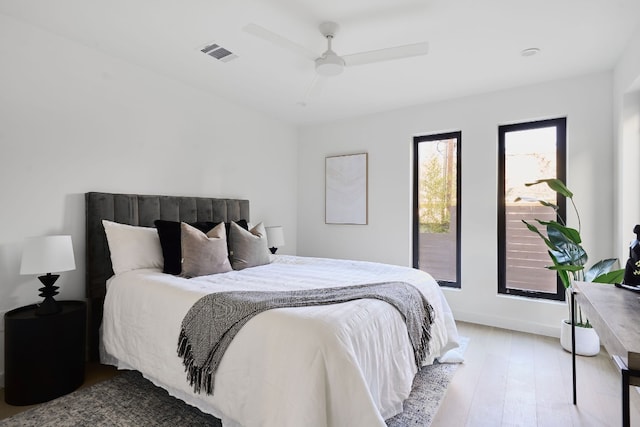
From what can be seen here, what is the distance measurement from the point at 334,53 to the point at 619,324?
2.22m

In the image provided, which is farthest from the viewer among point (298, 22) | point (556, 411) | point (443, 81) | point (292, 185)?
point (292, 185)

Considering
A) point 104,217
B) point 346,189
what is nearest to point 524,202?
point 346,189

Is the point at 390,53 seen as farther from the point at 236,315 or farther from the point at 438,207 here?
the point at 438,207

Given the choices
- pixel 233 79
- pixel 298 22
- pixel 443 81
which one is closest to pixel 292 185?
pixel 233 79

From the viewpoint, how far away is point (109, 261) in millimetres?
2770

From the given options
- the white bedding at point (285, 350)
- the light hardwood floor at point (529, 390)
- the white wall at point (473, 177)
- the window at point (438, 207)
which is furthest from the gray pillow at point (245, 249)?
the window at point (438, 207)

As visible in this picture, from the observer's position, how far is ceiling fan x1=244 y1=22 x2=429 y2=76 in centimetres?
216

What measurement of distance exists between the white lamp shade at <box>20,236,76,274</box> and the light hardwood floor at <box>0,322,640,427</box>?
2.90 feet

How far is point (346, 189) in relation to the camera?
15.4ft

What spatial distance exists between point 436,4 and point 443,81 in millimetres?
1345

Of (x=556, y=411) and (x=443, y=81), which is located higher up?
(x=443, y=81)

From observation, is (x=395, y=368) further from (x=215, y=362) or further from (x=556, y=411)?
(x=556, y=411)

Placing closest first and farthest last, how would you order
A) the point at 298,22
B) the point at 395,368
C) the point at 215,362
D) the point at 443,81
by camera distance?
the point at 215,362
the point at 395,368
the point at 298,22
the point at 443,81

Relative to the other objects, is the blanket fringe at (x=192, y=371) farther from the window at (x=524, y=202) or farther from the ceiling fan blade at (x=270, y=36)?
the window at (x=524, y=202)
